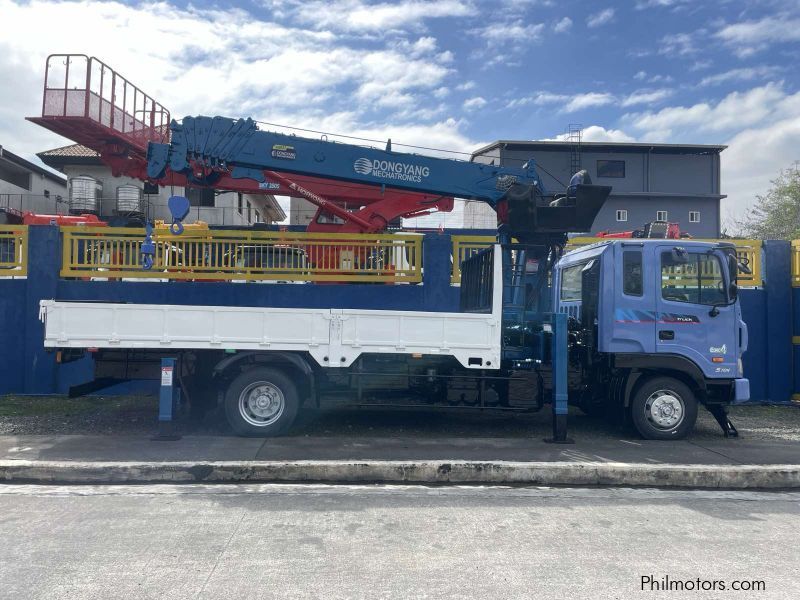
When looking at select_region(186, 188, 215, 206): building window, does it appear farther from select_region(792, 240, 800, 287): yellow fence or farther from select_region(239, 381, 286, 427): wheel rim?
select_region(792, 240, 800, 287): yellow fence

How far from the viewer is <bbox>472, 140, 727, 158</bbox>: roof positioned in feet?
125

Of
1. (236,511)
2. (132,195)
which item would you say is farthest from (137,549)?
(132,195)

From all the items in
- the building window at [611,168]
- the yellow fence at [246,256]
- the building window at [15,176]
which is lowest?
the yellow fence at [246,256]

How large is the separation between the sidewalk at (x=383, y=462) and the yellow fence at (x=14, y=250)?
13.3ft

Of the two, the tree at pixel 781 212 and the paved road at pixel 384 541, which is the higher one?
the tree at pixel 781 212

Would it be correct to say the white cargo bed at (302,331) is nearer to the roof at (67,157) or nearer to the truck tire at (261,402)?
the truck tire at (261,402)

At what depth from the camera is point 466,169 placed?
9.95m

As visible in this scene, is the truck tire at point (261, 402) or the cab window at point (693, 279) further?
the cab window at point (693, 279)

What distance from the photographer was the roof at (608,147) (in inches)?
1495

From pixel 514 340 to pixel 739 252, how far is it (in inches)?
205

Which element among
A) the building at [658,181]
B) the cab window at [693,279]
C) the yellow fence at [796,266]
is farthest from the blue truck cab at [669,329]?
the building at [658,181]

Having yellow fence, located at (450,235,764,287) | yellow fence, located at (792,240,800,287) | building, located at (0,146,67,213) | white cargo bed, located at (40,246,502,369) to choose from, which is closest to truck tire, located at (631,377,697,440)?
white cargo bed, located at (40,246,502,369)

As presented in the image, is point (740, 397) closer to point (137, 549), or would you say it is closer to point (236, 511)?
point (236, 511)

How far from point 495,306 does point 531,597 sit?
4.43 meters
